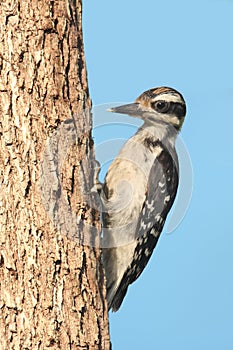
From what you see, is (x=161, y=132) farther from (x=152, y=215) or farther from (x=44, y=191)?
(x=44, y=191)

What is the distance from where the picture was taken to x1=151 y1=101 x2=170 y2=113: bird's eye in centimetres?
459

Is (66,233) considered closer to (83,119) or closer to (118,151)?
(83,119)

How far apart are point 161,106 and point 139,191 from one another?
829mm

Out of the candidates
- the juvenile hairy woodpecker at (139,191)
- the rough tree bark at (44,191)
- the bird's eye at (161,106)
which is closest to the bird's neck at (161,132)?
the juvenile hairy woodpecker at (139,191)

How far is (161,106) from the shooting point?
15.1 ft

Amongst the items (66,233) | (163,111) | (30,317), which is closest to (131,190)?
(163,111)

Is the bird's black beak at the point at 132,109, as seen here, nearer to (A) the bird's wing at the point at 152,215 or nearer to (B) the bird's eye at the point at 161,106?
(B) the bird's eye at the point at 161,106

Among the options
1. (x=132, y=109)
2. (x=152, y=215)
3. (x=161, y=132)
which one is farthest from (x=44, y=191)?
(x=161, y=132)

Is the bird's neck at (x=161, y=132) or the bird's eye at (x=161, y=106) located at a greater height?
the bird's eye at (x=161, y=106)

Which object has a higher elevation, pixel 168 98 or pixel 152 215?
pixel 168 98

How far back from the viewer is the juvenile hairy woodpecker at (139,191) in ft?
13.3

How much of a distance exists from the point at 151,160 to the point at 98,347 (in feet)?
5.28

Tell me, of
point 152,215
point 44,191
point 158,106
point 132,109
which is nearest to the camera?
point 44,191

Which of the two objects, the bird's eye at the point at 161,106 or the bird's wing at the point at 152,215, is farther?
the bird's eye at the point at 161,106
